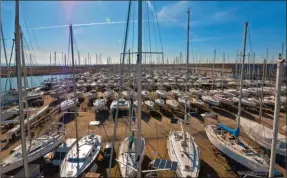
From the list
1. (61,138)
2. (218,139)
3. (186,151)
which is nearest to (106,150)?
(61,138)

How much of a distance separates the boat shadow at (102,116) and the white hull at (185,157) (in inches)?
377

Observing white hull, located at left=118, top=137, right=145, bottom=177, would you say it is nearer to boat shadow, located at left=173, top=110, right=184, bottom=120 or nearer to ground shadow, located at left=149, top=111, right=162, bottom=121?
ground shadow, located at left=149, top=111, right=162, bottom=121

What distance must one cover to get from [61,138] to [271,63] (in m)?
50.4

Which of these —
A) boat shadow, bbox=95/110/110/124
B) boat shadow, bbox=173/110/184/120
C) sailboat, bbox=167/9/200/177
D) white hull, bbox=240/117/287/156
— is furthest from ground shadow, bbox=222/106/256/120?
boat shadow, bbox=95/110/110/124

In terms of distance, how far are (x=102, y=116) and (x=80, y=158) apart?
10957 millimetres

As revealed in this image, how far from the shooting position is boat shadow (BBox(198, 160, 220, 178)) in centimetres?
1056

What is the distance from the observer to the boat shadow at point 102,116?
66.5 ft

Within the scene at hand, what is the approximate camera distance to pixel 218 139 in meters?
12.5

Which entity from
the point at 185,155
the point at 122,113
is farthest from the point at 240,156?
the point at 122,113

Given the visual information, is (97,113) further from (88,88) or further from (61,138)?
(88,88)

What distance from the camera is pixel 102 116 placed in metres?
21.2

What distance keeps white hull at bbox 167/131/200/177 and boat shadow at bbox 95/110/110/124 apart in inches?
→ 377

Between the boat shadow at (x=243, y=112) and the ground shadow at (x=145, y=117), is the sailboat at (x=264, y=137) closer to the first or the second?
the boat shadow at (x=243, y=112)

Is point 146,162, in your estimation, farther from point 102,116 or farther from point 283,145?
point 102,116
